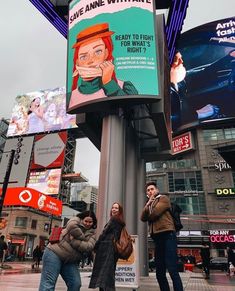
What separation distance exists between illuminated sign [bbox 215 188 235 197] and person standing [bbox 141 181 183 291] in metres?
41.8

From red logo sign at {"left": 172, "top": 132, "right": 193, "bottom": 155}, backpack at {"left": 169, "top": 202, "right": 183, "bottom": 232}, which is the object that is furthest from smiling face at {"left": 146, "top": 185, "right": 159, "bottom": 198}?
red logo sign at {"left": 172, "top": 132, "right": 193, "bottom": 155}

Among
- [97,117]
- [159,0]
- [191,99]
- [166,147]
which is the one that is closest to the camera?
[97,117]

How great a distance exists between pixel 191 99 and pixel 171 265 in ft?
156

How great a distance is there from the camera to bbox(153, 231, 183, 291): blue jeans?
4.04 meters

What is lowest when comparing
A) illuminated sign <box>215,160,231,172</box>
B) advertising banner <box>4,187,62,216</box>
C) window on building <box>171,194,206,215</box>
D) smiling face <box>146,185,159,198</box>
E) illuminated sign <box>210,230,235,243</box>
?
smiling face <box>146,185,159,198</box>

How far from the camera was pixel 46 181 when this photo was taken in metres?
51.2

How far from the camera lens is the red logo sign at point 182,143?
50.0 metres

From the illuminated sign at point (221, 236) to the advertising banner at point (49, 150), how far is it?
27.1m

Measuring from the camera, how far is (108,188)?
9172mm

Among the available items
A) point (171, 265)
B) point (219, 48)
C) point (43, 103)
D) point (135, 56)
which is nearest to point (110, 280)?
point (171, 265)

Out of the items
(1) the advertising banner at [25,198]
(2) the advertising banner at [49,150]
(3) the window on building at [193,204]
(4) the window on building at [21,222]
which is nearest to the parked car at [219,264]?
(1) the advertising banner at [25,198]

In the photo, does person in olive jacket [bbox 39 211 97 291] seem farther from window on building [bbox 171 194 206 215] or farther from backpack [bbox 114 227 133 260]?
window on building [bbox 171 194 206 215]

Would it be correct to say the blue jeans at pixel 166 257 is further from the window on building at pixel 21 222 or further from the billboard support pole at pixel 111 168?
the window on building at pixel 21 222

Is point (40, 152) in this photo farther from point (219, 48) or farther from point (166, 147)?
point (166, 147)
